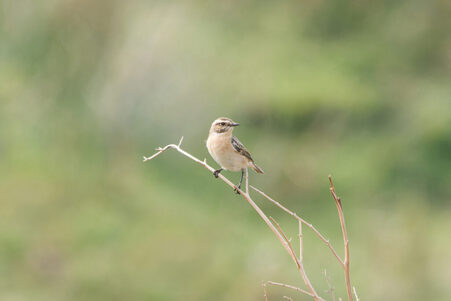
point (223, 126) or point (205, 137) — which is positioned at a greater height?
point (205, 137)

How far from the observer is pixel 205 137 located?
14.3m

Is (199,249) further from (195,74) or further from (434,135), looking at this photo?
(434,135)

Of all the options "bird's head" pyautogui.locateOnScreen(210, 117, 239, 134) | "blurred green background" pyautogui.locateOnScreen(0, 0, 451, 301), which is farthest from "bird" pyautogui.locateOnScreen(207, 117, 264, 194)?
"blurred green background" pyautogui.locateOnScreen(0, 0, 451, 301)

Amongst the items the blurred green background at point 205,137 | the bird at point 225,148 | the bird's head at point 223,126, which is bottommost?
the bird at point 225,148

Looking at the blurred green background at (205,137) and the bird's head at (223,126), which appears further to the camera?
the blurred green background at (205,137)

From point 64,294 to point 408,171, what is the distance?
22.5ft

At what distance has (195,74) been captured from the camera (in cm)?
1558

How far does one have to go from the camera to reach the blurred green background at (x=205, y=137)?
487 inches

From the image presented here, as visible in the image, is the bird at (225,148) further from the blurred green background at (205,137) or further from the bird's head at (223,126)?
the blurred green background at (205,137)

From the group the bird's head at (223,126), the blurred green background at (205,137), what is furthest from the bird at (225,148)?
the blurred green background at (205,137)

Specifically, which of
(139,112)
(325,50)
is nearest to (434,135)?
(325,50)

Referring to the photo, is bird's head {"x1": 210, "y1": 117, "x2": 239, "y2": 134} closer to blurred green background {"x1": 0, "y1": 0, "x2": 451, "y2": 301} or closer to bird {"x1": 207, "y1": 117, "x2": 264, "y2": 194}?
bird {"x1": 207, "y1": 117, "x2": 264, "y2": 194}

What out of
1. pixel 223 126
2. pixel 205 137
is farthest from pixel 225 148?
pixel 205 137

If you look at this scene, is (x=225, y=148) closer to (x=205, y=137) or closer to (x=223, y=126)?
(x=223, y=126)
